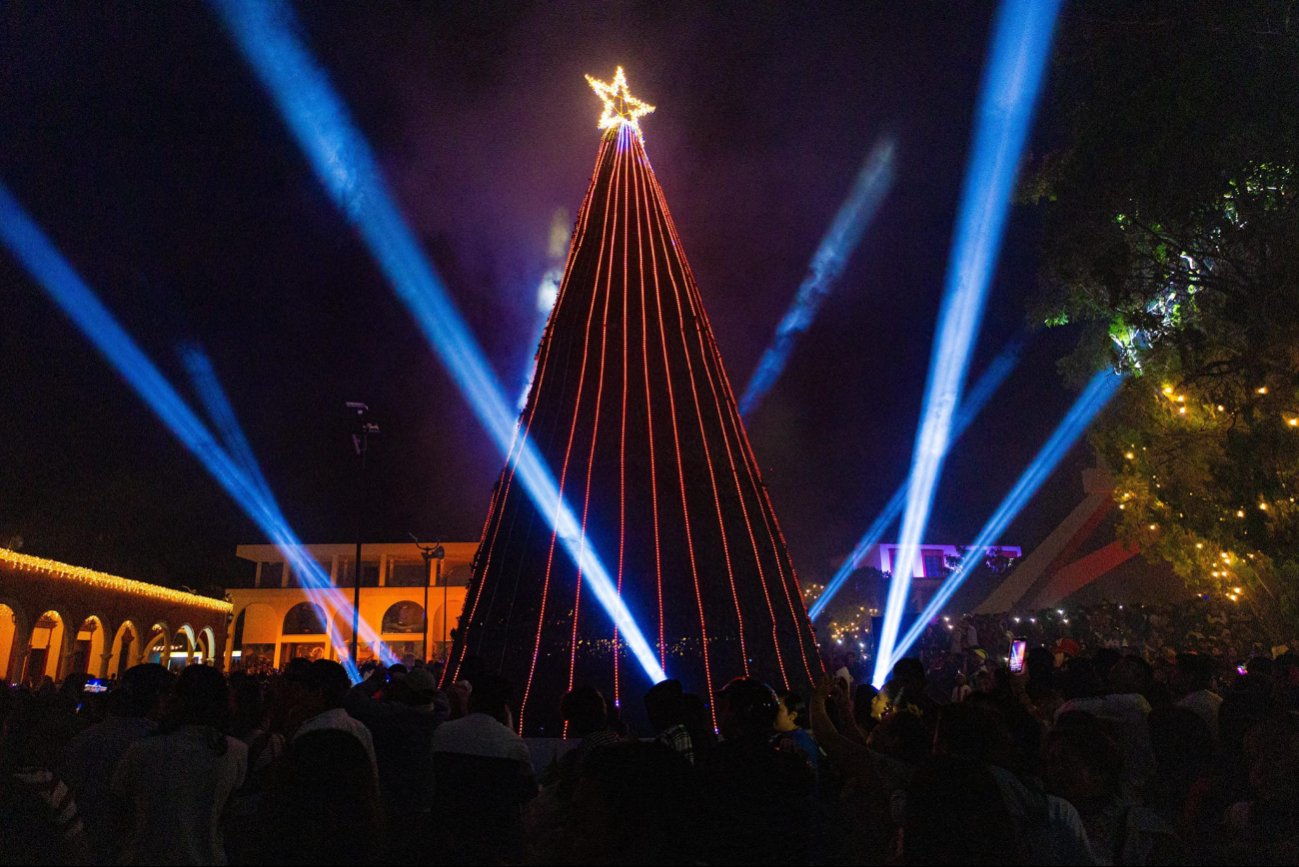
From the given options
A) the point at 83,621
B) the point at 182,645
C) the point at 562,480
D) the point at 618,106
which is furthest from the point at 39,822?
the point at 182,645

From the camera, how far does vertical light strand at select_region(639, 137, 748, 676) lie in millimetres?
11726

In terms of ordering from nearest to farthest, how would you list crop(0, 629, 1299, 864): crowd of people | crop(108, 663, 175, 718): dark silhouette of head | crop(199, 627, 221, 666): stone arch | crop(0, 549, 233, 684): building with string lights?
crop(0, 629, 1299, 864): crowd of people
crop(108, 663, 175, 718): dark silhouette of head
crop(0, 549, 233, 684): building with string lights
crop(199, 627, 221, 666): stone arch

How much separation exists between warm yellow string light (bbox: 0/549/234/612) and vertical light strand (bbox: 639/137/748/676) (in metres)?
19.3

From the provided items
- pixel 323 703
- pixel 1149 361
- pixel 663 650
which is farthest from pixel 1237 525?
pixel 323 703

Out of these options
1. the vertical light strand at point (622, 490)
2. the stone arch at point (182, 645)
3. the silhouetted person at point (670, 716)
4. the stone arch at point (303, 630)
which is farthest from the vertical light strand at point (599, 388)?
the stone arch at point (303, 630)

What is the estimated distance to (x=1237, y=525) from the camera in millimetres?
16297

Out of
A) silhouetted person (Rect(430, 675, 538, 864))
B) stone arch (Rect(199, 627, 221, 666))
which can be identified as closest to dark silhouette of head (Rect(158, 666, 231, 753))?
silhouetted person (Rect(430, 675, 538, 864))

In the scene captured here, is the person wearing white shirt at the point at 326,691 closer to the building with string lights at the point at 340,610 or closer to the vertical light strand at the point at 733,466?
the vertical light strand at the point at 733,466

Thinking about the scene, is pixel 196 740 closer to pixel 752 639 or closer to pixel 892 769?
pixel 892 769

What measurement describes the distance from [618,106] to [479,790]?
1475 cm

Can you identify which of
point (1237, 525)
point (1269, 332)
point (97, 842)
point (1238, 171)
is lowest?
point (97, 842)

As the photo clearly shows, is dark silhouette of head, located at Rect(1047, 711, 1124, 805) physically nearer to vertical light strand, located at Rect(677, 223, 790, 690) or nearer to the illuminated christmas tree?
the illuminated christmas tree

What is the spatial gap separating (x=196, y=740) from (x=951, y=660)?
12064 millimetres

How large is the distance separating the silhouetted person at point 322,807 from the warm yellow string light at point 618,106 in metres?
14.5
